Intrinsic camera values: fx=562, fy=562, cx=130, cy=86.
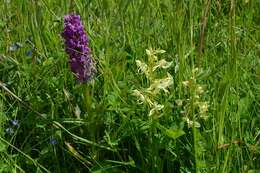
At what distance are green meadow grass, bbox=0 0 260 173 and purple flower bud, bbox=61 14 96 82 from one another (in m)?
0.05

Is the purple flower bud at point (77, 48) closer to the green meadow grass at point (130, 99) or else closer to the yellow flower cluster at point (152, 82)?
the green meadow grass at point (130, 99)

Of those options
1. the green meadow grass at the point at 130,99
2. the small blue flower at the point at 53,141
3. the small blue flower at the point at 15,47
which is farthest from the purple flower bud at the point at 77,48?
the small blue flower at the point at 15,47

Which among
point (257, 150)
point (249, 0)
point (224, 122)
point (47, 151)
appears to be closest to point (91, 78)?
point (47, 151)

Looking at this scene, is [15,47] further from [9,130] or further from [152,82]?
[152,82]

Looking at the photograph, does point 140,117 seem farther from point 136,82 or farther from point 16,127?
point 16,127

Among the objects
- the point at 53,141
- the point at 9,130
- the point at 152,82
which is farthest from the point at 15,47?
the point at 152,82

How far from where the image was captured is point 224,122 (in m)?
1.52

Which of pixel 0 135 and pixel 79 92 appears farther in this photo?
pixel 79 92

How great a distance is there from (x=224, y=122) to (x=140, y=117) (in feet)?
0.78

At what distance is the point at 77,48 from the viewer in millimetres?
1599

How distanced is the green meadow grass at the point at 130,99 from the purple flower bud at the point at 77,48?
0.05 metres

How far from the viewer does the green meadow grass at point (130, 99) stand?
149cm

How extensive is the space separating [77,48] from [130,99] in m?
0.22

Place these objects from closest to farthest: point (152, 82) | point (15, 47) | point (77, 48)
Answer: point (152, 82) < point (77, 48) < point (15, 47)
